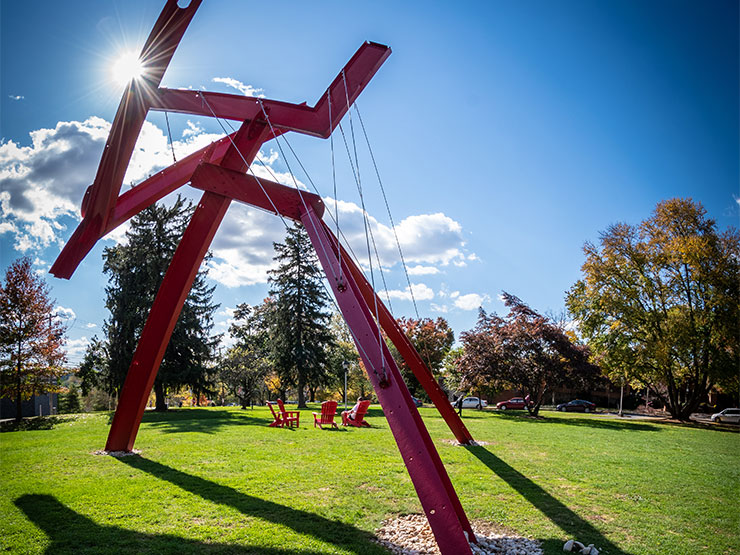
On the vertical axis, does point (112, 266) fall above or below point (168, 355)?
above

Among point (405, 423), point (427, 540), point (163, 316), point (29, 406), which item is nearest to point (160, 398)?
point (163, 316)

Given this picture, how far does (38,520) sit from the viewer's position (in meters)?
5.01

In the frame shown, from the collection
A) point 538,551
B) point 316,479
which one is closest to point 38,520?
point 316,479

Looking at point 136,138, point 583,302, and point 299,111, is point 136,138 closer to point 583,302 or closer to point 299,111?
point 299,111

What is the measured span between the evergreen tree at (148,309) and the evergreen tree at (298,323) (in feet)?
19.3

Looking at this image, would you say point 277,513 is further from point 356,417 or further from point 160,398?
point 160,398

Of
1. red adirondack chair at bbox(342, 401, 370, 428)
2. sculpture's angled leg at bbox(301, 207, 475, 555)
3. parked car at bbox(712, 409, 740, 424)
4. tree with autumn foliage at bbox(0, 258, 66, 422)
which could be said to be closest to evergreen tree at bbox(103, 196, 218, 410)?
tree with autumn foliage at bbox(0, 258, 66, 422)

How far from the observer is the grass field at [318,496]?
15.4 ft

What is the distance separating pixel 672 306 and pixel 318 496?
950 inches

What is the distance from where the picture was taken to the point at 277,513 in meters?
5.47

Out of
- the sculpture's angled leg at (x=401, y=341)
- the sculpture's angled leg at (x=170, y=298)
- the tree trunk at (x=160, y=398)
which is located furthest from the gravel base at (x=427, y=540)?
the tree trunk at (x=160, y=398)

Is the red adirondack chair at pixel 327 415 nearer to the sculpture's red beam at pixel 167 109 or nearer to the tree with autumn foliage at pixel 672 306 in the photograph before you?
the sculpture's red beam at pixel 167 109

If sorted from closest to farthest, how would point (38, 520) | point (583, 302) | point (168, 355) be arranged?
point (38, 520) → point (168, 355) → point (583, 302)

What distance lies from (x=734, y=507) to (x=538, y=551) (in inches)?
168
